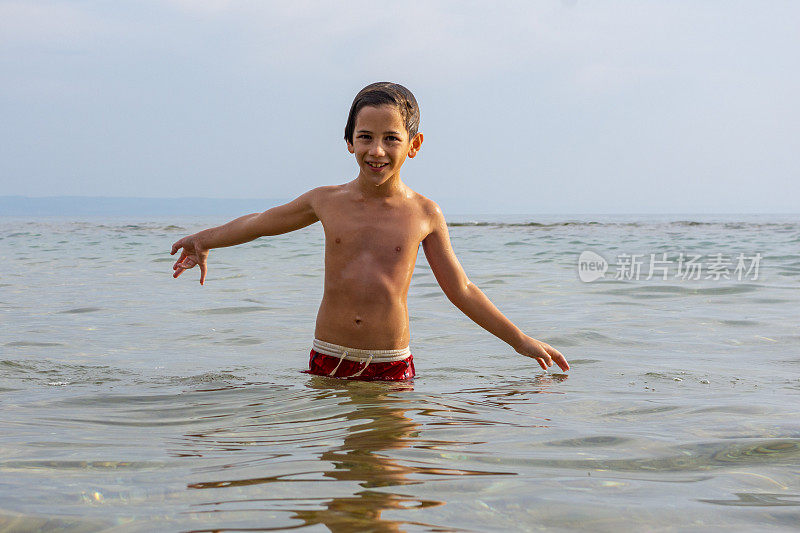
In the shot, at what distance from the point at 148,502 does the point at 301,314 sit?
537 centimetres

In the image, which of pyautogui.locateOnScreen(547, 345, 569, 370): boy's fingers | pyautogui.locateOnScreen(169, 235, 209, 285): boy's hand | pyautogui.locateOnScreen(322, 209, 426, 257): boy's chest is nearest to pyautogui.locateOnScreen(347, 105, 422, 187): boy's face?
pyautogui.locateOnScreen(322, 209, 426, 257): boy's chest

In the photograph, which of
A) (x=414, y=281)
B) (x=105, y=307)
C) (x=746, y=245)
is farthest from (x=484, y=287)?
(x=746, y=245)

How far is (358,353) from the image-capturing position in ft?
12.1

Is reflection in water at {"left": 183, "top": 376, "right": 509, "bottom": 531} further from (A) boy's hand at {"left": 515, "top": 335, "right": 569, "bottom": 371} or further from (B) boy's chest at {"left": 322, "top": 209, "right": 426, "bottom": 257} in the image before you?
(A) boy's hand at {"left": 515, "top": 335, "right": 569, "bottom": 371}

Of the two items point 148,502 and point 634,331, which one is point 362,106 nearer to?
point 148,502

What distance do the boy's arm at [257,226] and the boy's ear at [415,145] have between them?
1.68ft

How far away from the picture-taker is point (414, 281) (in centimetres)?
992

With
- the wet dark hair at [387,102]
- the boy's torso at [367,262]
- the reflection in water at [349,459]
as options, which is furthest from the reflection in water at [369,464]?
the wet dark hair at [387,102]

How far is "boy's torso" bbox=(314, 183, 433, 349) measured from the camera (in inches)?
144

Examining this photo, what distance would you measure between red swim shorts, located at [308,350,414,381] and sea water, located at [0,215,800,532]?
0.36 ft

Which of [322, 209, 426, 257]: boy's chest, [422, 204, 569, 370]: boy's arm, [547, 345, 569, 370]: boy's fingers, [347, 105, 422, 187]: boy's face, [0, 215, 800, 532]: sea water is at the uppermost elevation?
[347, 105, 422, 187]: boy's face

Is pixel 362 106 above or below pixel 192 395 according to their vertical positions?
above

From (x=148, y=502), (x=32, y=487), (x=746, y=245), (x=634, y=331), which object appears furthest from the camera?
(x=746, y=245)

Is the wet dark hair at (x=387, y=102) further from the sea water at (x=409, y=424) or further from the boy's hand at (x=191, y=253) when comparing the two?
the sea water at (x=409, y=424)
